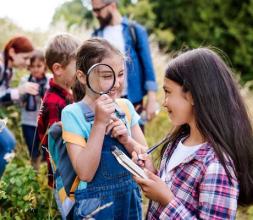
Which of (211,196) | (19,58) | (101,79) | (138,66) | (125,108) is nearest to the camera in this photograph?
(211,196)

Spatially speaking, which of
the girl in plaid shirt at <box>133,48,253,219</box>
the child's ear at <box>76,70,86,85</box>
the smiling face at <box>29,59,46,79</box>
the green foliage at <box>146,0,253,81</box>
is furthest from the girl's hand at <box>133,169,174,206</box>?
the green foliage at <box>146,0,253,81</box>

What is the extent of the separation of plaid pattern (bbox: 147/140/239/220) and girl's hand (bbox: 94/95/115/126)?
395 millimetres

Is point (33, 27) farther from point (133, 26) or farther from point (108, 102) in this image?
point (108, 102)

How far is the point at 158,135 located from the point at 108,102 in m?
4.25

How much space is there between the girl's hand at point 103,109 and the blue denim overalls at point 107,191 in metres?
0.18

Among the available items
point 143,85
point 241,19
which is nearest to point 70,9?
point 241,19

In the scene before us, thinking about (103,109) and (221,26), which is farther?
(221,26)

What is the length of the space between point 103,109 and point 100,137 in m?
0.14

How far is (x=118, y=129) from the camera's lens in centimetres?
257

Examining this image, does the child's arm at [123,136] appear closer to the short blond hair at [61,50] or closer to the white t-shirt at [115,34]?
the short blond hair at [61,50]

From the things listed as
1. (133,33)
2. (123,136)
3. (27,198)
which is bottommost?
(27,198)

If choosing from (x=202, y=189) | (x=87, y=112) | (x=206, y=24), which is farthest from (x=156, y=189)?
(x=206, y=24)

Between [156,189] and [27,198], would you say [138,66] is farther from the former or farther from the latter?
[156,189]

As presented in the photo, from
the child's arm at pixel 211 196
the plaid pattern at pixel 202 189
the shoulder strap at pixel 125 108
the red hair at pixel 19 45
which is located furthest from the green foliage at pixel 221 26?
the child's arm at pixel 211 196
